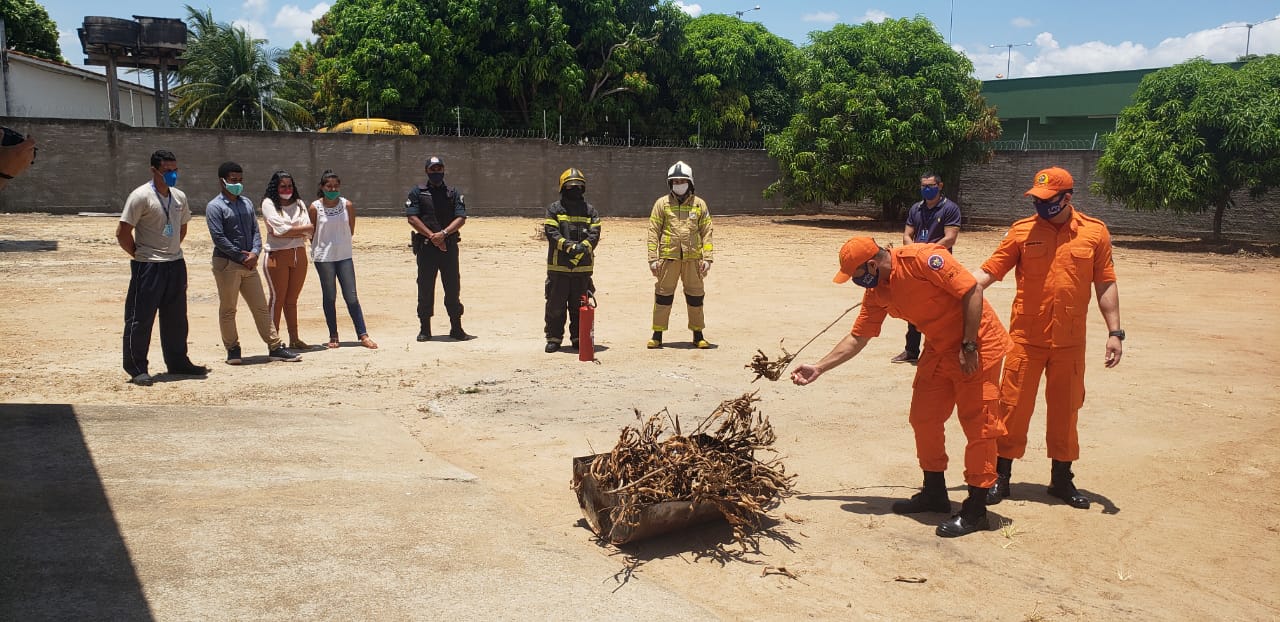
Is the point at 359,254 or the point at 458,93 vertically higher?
the point at 458,93

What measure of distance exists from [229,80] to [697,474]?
116 feet

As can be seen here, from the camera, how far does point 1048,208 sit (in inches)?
213

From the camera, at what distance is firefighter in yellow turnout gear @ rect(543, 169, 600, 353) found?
9.25 m

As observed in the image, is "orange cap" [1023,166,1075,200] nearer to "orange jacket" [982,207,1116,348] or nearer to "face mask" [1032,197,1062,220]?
"face mask" [1032,197,1062,220]

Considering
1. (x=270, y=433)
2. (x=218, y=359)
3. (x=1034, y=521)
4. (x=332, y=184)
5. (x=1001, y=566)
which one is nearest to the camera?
(x=1001, y=566)

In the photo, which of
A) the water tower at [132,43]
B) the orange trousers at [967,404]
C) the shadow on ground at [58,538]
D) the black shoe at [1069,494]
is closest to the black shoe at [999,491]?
the black shoe at [1069,494]

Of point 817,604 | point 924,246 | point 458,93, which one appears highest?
point 458,93

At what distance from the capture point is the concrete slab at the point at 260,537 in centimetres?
369

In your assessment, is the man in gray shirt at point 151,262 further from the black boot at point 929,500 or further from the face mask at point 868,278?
the black boot at point 929,500

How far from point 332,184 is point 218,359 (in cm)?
198

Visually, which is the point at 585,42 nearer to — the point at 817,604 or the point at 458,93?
the point at 458,93

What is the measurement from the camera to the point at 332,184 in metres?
9.32

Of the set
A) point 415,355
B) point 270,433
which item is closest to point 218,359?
point 415,355

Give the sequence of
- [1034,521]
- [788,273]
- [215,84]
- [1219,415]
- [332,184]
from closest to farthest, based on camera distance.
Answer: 1. [1034,521]
2. [1219,415]
3. [332,184]
4. [788,273]
5. [215,84]
